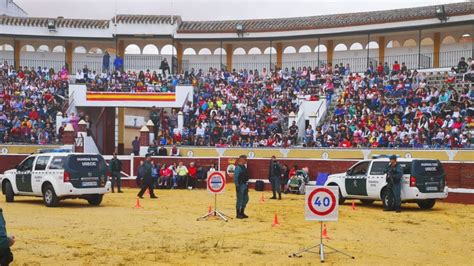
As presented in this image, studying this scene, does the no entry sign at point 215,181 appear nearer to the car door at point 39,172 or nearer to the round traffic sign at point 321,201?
the car door at point 39,172

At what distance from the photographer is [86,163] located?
22.1 m

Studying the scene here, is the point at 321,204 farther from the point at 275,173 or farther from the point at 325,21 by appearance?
the point at 325,21

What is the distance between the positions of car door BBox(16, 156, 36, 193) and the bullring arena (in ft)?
0.23

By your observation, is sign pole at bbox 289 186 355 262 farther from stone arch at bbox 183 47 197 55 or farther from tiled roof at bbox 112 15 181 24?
stone arch at bbox 183 47 197 55

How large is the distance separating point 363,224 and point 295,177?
1140 cm

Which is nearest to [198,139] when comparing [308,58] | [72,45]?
[308,58]

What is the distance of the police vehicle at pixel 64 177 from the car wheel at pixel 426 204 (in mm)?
9633

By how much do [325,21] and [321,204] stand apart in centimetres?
3394

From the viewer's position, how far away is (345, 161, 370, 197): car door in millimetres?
23125

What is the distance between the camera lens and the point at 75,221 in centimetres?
1791

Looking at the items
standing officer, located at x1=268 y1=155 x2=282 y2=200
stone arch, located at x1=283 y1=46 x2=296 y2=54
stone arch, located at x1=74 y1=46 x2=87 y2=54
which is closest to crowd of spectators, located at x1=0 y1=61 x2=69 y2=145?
stone arch, located at x1=74 y1=46 x2=87 y2=54

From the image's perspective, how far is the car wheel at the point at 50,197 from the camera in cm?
2175

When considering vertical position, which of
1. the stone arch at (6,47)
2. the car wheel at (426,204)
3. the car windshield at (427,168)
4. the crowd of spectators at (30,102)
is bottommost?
the car wheel at (426,204)

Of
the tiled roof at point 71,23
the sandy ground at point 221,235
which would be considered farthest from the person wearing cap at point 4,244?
the tiled roof at point 71,23
